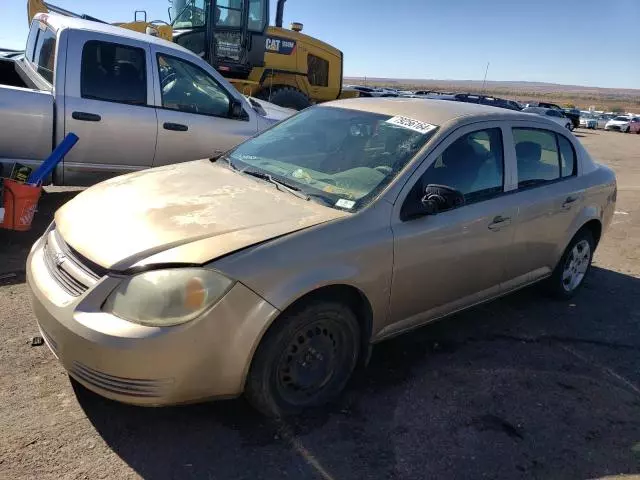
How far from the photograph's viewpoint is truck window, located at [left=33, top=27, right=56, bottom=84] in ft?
18.5

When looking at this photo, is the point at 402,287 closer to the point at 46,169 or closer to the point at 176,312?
the point at 176,312

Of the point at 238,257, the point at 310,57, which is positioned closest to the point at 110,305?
the point at 238,257

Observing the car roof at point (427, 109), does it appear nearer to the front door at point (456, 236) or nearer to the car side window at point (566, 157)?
the front door at point (456, 236)

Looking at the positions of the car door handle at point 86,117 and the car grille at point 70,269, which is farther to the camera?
the car door handle at point 86,117

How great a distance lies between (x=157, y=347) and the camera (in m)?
Answer: 2.37

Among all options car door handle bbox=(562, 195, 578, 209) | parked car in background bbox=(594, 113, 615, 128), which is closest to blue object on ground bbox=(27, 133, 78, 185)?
car door handle bbox=(562, 195, 578, 209)

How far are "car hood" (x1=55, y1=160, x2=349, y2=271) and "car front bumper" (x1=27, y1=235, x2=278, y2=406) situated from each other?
0.21 metres

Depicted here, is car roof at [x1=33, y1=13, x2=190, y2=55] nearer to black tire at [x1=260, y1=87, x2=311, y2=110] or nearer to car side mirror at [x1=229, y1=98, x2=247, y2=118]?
car side mirror at [x1=229, y1=98, x2=247, y2=118]

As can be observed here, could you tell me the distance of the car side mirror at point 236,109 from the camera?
20.9ft

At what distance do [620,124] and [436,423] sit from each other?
39.8 m

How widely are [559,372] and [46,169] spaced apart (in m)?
4.29

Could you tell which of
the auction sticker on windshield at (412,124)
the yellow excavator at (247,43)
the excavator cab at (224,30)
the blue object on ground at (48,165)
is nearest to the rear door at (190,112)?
the blue object on ground at (48,165)

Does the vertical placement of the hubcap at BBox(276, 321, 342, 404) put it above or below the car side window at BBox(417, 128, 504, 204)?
below

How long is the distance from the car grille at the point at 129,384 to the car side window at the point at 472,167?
177 centimetres
